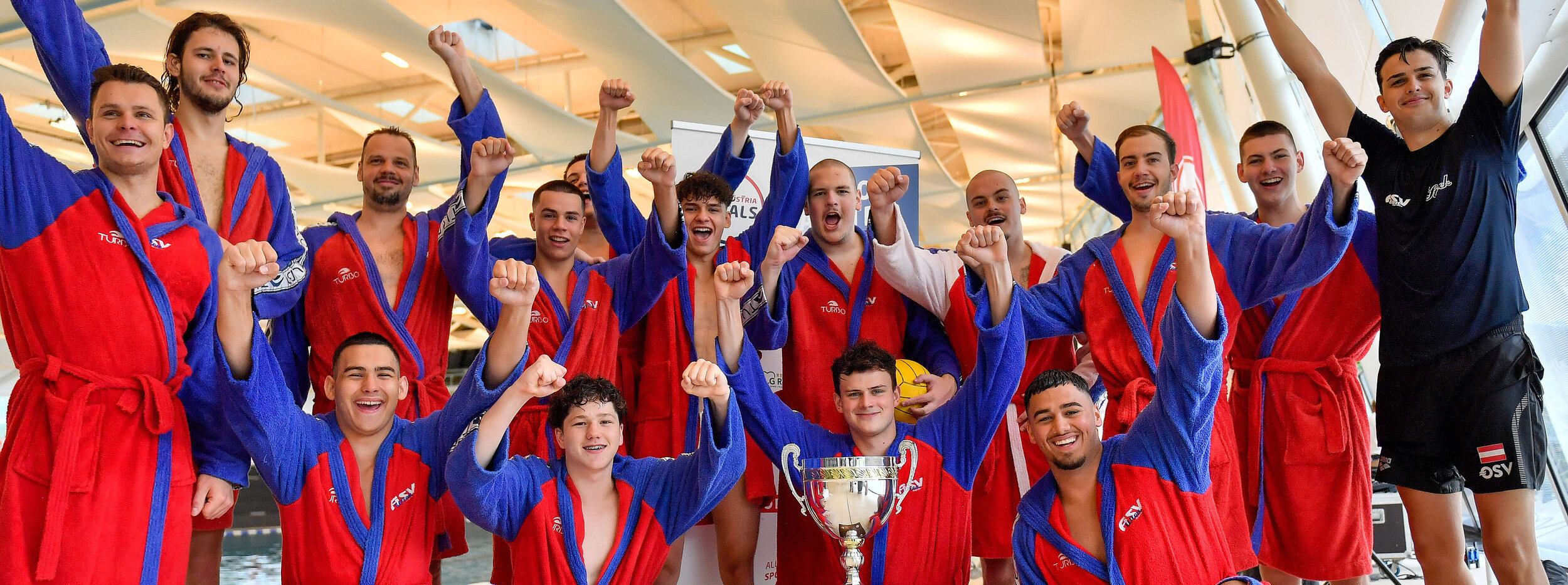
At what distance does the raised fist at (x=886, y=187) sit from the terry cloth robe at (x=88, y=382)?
235cm

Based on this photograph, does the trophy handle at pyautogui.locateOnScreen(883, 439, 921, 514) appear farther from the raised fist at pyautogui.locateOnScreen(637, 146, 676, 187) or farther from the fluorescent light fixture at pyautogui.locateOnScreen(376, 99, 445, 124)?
the fluorescent light fixture at pyautogui.locateOnScreen(376, 99, 445, 124)

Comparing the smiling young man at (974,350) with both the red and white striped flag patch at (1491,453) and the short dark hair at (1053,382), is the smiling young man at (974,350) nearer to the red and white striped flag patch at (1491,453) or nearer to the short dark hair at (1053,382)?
the short dark hair at (1053,382)

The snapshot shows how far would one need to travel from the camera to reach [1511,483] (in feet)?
10.9

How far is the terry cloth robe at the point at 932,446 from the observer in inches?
141

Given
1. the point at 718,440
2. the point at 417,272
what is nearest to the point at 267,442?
the point at 417,272

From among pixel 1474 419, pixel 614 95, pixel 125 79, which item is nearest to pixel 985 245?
pixel 1474 419

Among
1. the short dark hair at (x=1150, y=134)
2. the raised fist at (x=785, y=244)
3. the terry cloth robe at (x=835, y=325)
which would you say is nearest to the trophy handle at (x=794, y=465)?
the terry cloth robe at (x=835, y=325)

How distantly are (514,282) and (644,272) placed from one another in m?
0.97

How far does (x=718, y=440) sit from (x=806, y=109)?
1128 centimetres

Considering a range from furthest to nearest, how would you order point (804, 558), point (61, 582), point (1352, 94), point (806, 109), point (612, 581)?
point (806, 109) < point (1352, 94) < point (804, 558) < point (612, 581) < point (61, 582)

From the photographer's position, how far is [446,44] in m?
4.26

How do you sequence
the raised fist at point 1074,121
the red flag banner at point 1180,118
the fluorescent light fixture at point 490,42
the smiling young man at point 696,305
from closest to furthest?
the smiling young man at point 696,305
the raised fist at point 1074,121
the red flag banner at point 1180,118
the fluorescent light fixture at point 490,42

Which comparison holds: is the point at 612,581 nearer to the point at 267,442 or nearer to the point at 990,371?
the point at 267,442

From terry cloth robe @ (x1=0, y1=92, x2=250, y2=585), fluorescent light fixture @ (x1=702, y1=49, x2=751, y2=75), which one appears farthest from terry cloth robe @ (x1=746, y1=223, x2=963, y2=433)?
fluorescent light fixture @ (x1=702, y1=49, x2=751, y2=75)
